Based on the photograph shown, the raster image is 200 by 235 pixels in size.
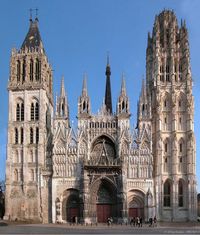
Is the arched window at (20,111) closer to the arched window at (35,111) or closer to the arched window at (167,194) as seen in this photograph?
the arched window at (35,111)

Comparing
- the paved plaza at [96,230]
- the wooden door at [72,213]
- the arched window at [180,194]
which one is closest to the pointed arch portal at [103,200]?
the wooden door at [72,213]

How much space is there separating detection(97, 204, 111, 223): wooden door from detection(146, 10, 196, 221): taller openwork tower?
7.55m

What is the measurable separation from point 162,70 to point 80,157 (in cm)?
1968

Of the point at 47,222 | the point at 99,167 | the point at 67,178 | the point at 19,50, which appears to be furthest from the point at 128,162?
the point at 19,50

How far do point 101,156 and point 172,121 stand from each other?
485 inches

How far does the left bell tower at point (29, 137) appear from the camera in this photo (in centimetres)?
7588

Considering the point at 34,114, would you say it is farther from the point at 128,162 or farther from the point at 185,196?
the point at 185,196

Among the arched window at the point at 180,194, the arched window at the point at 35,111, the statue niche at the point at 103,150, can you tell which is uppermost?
the arched window at the point at 35,111

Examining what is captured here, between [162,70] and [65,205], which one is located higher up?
[162,70]

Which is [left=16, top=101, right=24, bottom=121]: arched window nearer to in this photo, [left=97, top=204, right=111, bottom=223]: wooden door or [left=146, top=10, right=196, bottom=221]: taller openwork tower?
[left=97, top=204, right=111, bottom=223]: wooden door

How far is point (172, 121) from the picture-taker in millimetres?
77938

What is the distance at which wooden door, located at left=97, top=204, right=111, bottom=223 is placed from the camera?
76188 millimetres

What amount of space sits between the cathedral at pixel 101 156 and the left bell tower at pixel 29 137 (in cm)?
15

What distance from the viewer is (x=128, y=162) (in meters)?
76.5
